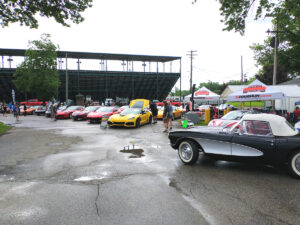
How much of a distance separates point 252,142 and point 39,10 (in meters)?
10.7

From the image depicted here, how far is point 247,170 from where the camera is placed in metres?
5.10

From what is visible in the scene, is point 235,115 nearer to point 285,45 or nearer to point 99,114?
point 99,114

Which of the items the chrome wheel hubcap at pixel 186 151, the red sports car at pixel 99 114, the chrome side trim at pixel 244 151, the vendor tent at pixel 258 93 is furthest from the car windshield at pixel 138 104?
the chrome side trim at pixel 244 151

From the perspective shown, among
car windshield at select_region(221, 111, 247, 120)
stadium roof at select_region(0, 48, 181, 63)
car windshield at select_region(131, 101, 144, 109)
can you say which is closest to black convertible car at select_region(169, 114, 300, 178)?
car windshield at select_region(221, 111, 247, 120)

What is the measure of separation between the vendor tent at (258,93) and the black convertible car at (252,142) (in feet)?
26.4

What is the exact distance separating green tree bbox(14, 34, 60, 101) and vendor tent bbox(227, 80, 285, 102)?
96.0ft

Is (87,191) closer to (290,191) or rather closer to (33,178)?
(33,178)

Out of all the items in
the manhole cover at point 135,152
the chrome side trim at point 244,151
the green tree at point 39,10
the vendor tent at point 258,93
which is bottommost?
the manhole cover at point 135,152

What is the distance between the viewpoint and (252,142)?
479cm

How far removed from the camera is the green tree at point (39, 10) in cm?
988

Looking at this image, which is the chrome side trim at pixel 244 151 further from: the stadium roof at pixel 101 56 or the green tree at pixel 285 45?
the stadium roof at pixel 101 56

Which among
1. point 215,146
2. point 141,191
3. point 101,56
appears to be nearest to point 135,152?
point 215,146

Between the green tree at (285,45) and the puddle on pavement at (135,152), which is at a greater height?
the green tree at (285,45)

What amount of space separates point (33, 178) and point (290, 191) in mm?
5004
